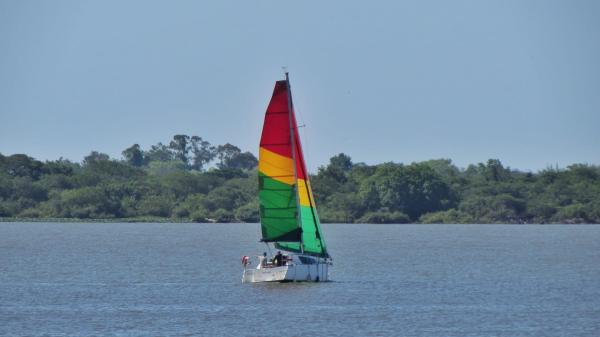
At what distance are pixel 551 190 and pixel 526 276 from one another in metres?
125

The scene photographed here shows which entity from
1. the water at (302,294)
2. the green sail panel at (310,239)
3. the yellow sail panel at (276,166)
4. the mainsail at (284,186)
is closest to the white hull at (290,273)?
the water at (302,294)

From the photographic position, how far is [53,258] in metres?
89.7

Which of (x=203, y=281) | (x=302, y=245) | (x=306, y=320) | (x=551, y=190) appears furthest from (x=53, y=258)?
(x=551, y=190)

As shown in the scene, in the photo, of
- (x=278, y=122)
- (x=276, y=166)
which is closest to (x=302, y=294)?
(x=276, y=166)

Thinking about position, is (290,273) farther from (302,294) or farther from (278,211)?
(278,211)

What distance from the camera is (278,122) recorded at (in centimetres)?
6731

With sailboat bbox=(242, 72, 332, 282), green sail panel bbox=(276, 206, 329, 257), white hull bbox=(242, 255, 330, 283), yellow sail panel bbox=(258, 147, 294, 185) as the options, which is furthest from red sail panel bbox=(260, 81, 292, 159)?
white hull bbox=(242, 255, 330, 283)

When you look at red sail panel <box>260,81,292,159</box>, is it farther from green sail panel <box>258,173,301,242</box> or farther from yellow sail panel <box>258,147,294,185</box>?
green sail panel <box>258,173,301,242</box>

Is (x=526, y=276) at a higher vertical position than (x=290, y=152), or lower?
lower

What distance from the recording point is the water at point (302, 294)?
174 ft

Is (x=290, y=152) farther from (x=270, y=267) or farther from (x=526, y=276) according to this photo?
(x=526, y=276)

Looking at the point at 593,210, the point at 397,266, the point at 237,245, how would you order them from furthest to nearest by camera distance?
the point at 593,210
the point at 237,245
the point at 397,266

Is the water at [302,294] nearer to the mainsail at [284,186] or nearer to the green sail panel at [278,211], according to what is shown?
the mainsail at [284,186]

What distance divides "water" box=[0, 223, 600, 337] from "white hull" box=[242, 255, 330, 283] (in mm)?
448
